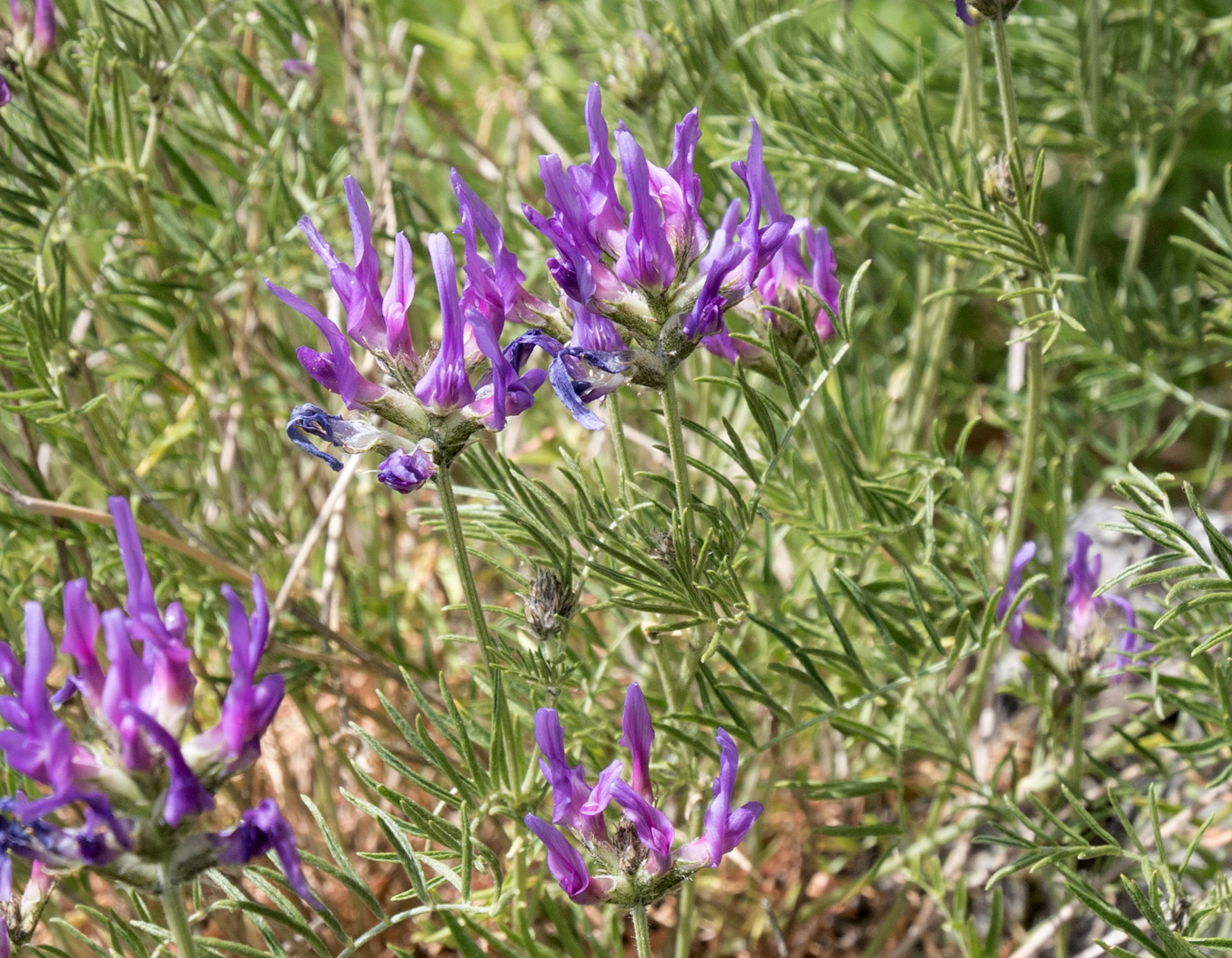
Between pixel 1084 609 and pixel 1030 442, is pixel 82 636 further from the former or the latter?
pixel 1084 609

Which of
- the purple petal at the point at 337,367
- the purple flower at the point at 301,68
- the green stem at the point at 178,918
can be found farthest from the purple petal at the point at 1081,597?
the purple flower at the point at 301,68

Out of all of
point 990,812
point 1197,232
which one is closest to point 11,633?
point 990,812

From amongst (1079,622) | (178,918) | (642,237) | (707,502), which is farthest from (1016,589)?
(178,918)

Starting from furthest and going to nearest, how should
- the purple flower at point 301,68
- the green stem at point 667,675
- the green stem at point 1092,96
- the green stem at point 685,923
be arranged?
the purple flower at point 301,68, the green stem at point 1092,96, the green stem at point 685,923, the green stem at point 667,675

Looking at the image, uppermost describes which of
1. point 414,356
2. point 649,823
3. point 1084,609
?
point 414,356

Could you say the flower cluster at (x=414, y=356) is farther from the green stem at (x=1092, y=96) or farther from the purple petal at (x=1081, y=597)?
the green stem at (x=1092, y=96)

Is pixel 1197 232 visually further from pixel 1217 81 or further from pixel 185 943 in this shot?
pixel 185 943

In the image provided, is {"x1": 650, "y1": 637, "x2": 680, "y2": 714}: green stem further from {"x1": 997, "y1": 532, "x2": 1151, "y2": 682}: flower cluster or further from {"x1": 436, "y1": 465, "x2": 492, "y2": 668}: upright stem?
{"x1": 997, "y1": 532, "x2": 1151, "y2": 682}: flower cluster

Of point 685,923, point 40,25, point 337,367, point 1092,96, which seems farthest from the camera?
point 1092,96
